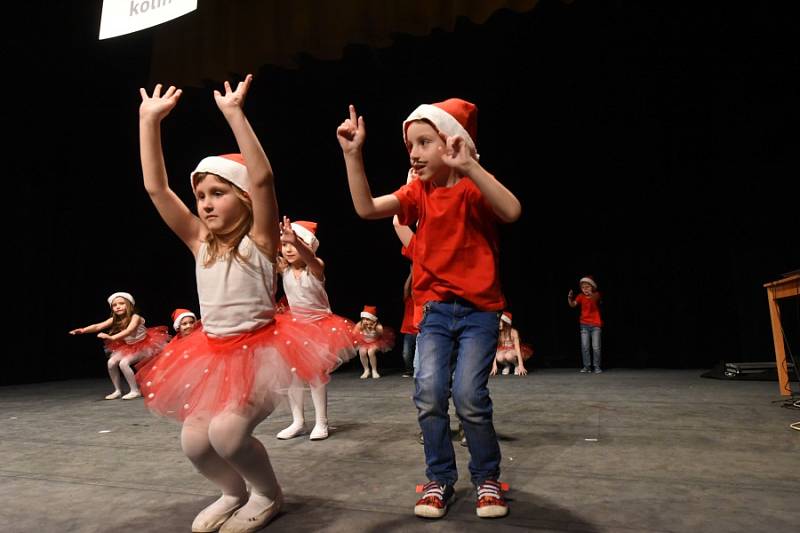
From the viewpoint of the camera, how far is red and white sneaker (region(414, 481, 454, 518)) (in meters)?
1.82

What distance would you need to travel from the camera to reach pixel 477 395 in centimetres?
189

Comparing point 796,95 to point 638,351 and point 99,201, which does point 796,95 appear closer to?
point 638,351

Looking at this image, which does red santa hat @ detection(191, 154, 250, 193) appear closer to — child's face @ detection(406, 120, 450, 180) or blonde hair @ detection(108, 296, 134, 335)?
child's face @ detection(406, 120, 450, 180)

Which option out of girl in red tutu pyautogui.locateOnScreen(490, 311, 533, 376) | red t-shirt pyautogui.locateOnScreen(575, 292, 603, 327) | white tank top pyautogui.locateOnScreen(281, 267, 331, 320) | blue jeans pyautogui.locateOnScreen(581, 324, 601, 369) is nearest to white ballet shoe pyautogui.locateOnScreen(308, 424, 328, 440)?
A: white tank top pyautogui.locateOnScreen(281, 267, 331, 320)

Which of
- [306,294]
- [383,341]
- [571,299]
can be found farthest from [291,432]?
[571,299]

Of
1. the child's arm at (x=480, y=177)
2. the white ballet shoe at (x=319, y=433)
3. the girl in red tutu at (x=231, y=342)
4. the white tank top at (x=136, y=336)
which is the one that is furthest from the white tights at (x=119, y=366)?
the child's arm at (x=480, y=177)

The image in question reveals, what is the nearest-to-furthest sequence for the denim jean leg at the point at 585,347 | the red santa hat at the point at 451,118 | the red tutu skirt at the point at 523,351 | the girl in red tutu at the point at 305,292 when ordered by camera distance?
the red santa hat at the point at 451,118, the girl in red tutu at the point at 305,292, the denim jean leg at the point at 585,347, the red tutu skirt at the point at 523,351

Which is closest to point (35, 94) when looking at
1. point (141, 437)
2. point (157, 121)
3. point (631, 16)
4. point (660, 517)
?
point (141, 437)

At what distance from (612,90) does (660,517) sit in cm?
571

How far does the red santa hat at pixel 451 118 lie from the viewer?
2037 millimetres

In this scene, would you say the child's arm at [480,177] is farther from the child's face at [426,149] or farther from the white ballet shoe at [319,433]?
the white ballet shoe at [319,433]

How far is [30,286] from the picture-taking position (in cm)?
761

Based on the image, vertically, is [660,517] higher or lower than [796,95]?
lower

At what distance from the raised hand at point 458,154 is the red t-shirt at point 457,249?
0.22 m
